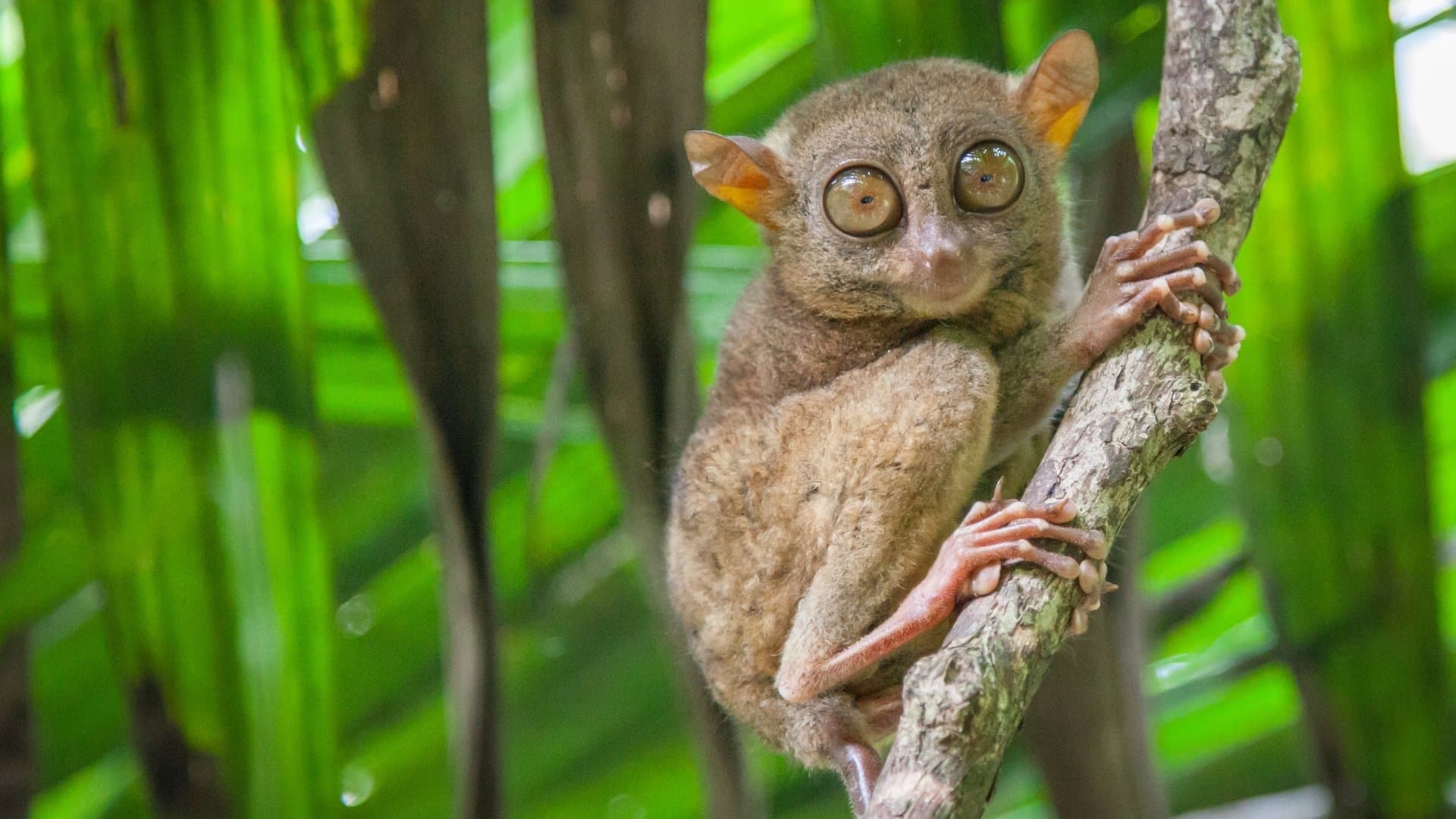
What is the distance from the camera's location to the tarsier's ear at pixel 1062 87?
2.38 m

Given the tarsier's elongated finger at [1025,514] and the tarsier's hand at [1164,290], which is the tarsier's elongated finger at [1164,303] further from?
the tarsier's elongated finger at [1025,514]

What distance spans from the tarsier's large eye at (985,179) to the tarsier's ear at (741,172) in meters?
0.40

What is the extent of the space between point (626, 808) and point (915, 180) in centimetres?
231

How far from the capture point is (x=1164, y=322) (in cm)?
198

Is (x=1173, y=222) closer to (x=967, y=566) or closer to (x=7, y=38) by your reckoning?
(x=967, y=566)

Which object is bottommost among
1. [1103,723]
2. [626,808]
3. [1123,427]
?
[626,808]

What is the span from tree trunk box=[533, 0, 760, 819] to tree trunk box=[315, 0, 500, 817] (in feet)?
0.57

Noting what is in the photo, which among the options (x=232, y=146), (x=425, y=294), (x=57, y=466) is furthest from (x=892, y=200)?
(x=57, y=466)

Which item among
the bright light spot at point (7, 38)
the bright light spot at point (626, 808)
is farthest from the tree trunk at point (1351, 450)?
the bright light spot at point (7, 38)

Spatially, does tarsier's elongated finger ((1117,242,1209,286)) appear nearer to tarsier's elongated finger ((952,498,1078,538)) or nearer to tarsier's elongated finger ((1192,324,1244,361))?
tarsier's elongated finger ((1192,324,1244,361))

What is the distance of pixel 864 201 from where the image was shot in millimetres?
2377

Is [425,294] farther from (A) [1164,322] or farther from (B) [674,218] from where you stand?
(A) [1164,322]

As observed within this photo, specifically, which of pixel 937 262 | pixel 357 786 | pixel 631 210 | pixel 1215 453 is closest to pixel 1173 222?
pixel 937 262

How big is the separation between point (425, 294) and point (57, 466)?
167 centimetres
